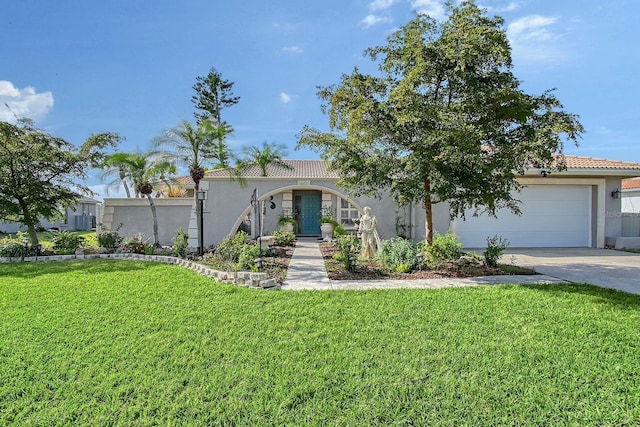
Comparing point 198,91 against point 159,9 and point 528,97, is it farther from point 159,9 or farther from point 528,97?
point 528,97

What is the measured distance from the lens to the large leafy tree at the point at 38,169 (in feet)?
42.2

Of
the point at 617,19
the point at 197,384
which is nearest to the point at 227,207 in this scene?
the point at 197,384

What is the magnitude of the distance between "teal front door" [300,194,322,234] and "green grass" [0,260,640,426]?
1456cm

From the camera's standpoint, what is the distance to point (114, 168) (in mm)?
15719

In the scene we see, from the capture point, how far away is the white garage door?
1526cm

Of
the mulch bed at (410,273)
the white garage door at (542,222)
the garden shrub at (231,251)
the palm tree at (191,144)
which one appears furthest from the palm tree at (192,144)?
the white garage door at (542,222)

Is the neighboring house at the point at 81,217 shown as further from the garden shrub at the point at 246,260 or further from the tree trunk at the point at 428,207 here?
the tree trunk at the point at 428,207

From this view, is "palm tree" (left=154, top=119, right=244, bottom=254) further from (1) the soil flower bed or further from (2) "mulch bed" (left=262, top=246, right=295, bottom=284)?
(1) the soil flower bed

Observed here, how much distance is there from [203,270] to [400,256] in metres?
5.35

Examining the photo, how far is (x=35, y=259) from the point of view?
481 inches

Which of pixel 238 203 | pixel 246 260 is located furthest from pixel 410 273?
pixel 238 203

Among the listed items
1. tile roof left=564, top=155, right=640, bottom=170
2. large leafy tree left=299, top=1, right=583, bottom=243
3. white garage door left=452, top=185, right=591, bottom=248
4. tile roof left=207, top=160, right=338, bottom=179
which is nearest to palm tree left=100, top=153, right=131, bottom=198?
tile roof left=207, top=160, right=338, bottom=179

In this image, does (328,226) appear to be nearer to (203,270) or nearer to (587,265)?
(203,270)

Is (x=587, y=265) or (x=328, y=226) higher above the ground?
(x=328, y=226)
